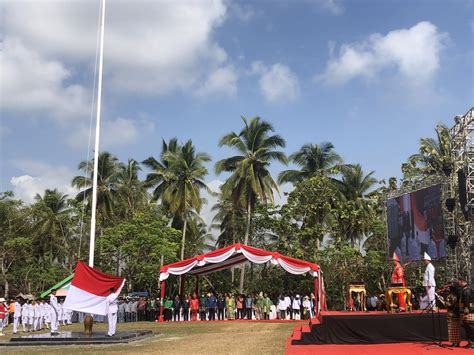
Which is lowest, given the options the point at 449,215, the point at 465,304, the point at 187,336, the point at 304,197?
the point at 187,336

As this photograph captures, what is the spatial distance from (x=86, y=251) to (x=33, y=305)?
1859cm

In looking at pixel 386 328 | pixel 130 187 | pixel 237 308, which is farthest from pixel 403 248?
pixel 130 187

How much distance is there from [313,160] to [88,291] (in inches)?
932

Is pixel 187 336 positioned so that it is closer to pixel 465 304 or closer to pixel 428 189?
pixel 465 304

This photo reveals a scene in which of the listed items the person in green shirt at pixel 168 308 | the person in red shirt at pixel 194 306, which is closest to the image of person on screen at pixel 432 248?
the person in red shirt at pixel 194 306

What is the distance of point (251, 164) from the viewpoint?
111 feet

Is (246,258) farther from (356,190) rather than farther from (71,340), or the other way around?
(356,190)

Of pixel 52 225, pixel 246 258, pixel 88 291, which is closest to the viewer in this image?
pixel 88 291

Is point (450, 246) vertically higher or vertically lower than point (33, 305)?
higher

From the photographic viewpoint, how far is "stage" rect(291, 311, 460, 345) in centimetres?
1155

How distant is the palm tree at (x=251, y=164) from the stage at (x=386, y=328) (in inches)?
846

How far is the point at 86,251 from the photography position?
4031 centimetres

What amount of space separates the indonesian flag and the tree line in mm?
15112

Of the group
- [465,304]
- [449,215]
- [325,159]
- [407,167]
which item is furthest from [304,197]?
[465,304]
